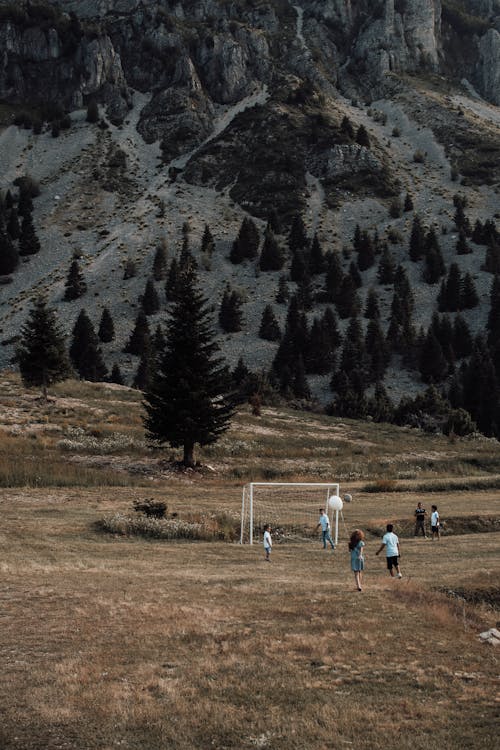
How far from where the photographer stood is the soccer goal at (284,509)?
87.5 feet

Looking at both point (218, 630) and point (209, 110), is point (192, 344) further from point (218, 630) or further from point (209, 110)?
point (209, 110)

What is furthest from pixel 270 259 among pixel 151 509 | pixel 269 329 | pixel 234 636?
pixel 234 636

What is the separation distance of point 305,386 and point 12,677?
3303 inches

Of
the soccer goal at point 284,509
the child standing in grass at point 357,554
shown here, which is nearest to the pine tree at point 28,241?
the soccer goal at point 284,509

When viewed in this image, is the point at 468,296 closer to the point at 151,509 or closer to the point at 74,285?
the point at 74,285

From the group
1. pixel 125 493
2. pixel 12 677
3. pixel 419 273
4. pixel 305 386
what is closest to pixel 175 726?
pixel 12 677

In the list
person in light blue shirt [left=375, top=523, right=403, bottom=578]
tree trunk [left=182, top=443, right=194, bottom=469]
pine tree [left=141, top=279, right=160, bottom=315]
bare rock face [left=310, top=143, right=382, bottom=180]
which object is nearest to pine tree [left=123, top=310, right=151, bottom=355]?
pine tree [left=141, top=279, right=160, bottom=315]

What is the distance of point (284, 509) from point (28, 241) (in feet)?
380

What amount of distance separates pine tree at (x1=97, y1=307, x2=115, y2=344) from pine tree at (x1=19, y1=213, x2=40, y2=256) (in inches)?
1413

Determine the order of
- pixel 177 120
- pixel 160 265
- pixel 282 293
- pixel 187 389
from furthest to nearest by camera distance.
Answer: pixel 177 120
pixel 160 265
pixel 282 293
pixel 187 389

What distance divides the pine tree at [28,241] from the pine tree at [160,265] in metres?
27.9

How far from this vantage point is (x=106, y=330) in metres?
103

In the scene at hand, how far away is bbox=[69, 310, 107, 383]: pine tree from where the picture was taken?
9262cm

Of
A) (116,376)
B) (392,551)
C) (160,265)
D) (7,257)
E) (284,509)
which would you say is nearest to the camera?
(392,551)
